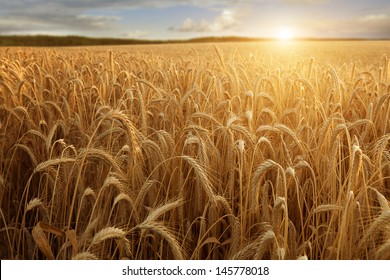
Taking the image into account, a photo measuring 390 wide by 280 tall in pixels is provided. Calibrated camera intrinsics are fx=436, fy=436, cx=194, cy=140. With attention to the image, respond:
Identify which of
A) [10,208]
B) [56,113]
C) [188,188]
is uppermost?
[56,113]

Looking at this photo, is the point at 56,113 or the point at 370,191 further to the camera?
the point at 56,113

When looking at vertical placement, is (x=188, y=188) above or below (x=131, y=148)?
below

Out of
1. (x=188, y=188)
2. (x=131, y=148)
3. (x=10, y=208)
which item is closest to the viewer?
(x=131, y=148)

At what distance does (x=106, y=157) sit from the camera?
5.30 feet

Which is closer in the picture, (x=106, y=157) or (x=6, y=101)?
(x=106, y=157)

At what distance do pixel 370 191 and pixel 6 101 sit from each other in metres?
2.72

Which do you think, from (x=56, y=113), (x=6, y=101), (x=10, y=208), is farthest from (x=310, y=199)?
(x=6, y=101)

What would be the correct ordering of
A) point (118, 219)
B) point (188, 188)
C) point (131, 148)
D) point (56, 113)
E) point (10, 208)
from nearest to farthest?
point (131, 148) < point (118, 219) < point (188, 188) < point (10, 208) < point (56, 113)

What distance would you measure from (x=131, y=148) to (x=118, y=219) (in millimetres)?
414
